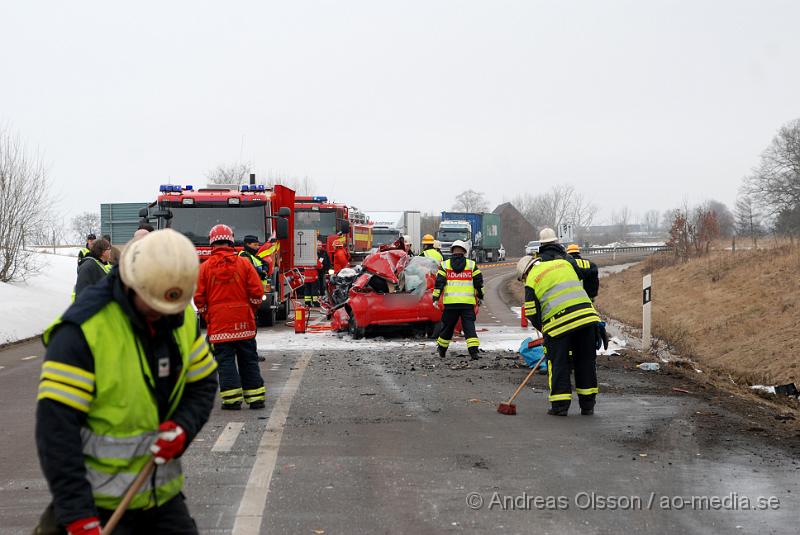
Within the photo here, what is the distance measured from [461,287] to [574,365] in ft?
15.2

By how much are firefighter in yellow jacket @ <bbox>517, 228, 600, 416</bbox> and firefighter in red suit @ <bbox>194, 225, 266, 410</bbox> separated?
287cm

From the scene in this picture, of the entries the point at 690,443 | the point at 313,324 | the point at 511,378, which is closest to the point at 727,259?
the point at 313,324

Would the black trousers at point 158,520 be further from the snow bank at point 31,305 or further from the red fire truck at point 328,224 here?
the red fire truck at point 328,224

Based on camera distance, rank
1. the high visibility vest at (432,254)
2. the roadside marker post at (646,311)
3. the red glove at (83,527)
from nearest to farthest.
Answer: the red glove at (83,527), the roadside marker post at (646,311), the high visibility vest at (432,254)

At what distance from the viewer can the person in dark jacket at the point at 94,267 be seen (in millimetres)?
9766

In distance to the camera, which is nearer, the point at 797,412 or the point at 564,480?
the point at 564,480

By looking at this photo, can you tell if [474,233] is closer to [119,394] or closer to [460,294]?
[460,294]

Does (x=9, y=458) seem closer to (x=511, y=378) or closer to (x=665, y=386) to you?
(x=511, y=378)

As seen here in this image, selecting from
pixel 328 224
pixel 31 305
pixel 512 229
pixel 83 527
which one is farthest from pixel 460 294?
pixel 512 229

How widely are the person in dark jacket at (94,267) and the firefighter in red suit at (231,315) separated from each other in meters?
1.17

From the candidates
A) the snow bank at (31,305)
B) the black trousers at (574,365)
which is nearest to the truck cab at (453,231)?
the snow bank at (31,305)

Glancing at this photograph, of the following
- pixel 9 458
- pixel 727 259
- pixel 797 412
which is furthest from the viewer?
pixel 727 259

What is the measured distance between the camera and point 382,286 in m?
16.7

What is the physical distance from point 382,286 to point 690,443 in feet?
31.1
